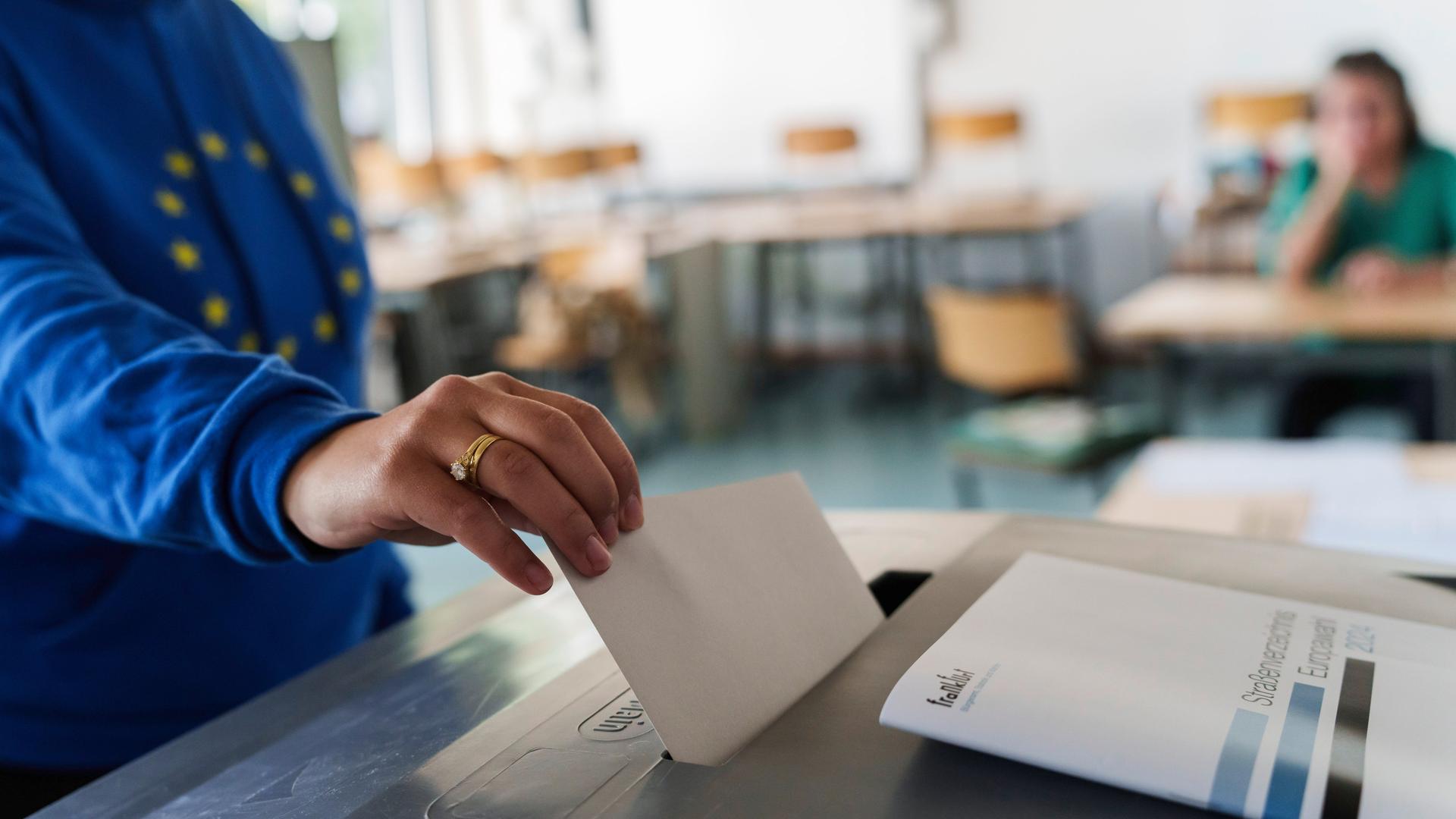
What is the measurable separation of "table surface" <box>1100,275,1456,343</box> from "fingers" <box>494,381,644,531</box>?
7.37 feet

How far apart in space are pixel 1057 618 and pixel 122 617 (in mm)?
653

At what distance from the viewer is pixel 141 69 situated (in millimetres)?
961

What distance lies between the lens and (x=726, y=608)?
599 millimetres

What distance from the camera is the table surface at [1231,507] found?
1.40 m

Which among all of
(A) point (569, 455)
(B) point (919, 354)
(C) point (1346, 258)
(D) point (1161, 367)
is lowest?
(B) point (919, 354)

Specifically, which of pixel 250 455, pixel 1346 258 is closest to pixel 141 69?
pixel 250 455

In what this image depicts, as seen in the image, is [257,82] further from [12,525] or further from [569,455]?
[569,455]

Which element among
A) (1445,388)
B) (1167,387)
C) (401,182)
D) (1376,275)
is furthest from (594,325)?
(1445,388)

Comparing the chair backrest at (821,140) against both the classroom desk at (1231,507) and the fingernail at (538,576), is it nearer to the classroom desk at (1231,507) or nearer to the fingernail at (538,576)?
the classroom desk at (1231,507)

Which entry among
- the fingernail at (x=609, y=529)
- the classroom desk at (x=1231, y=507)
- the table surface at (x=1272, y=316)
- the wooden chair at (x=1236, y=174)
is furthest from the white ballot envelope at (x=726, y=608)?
the wooden chair at (x=1236, y=174)

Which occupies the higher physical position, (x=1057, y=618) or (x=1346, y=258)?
(x=1057, y=618)

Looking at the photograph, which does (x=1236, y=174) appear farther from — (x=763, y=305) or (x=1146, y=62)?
(x=763, y=305)

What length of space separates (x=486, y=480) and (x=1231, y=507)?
3.96 ft

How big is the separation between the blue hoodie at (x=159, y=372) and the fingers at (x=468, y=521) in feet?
0.27
